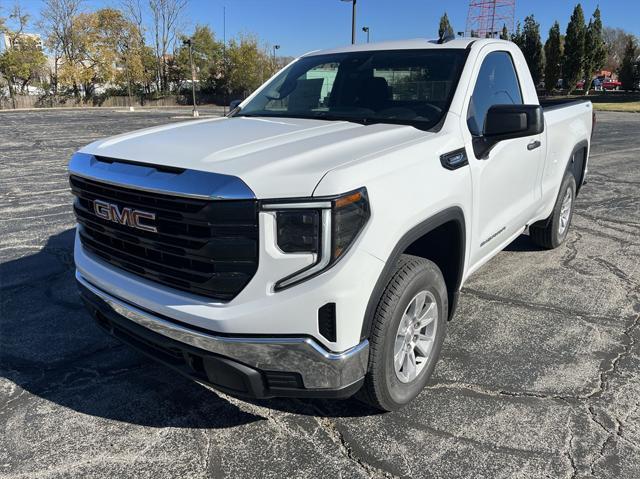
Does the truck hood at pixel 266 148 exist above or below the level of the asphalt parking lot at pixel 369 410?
above

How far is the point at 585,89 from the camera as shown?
5138cm

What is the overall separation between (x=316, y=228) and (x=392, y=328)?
69 cm

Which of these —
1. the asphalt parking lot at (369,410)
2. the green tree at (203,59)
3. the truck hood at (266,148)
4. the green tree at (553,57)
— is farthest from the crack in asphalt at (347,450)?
the green tree at (203,59)

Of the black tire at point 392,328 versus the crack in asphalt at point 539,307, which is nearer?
the black tire at point 392,328

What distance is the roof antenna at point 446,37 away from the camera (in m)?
3.83

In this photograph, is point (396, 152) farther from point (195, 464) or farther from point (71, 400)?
point (71, 400)

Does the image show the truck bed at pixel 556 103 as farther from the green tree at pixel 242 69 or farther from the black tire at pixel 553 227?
the green tree at pixel 242 69

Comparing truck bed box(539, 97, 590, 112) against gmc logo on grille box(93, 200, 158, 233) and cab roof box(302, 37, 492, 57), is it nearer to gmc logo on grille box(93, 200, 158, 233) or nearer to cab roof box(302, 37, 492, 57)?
cab roof box(302, 37, 492, 57)

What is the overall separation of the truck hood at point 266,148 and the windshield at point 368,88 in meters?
0.30

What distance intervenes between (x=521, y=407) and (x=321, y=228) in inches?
67.9

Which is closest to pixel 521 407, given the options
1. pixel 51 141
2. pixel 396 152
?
pixel 396 152

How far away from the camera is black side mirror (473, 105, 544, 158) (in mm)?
2996

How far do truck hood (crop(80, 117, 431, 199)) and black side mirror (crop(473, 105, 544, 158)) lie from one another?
17.8 inches

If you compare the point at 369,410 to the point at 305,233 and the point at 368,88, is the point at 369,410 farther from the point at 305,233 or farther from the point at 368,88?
the point at 368,88
